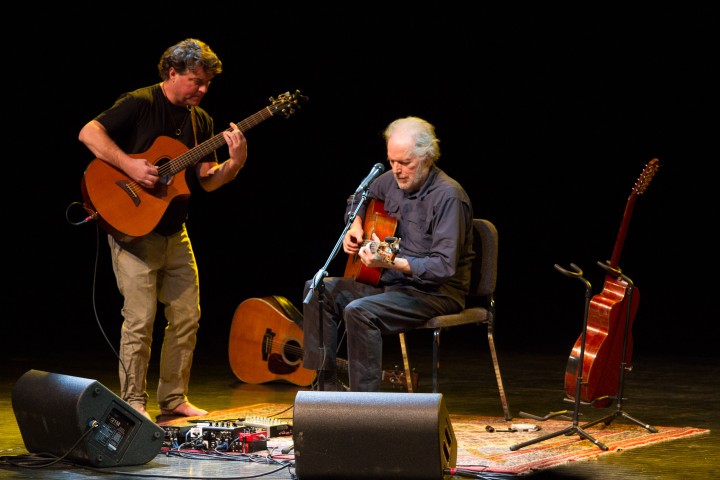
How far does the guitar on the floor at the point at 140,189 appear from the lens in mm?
4539

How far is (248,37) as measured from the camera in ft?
27.6

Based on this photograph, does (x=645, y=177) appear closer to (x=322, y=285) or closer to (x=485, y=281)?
(x=485, y=281)

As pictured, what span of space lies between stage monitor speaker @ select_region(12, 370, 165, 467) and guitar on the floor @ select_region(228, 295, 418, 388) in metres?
1.94

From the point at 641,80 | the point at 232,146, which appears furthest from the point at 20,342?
the point at 641,80

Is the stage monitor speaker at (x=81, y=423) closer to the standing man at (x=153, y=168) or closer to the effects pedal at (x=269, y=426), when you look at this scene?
the effects pedal at (x=269, y=426)

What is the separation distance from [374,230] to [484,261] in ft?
1.78

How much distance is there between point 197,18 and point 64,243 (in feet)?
8.23

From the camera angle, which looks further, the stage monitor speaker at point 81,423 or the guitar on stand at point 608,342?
the guitar on stand at point 608,342

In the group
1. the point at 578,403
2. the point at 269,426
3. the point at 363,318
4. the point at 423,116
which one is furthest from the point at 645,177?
the point at 423,116

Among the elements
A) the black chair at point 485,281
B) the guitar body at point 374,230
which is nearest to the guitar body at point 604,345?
the black chair at point 485,281

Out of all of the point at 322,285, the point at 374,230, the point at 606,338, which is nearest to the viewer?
the point at 322,285

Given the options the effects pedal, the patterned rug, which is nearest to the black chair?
the patterned rug

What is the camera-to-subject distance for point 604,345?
4371 millimetres

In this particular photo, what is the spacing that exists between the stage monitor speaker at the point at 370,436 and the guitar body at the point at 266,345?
240cm
